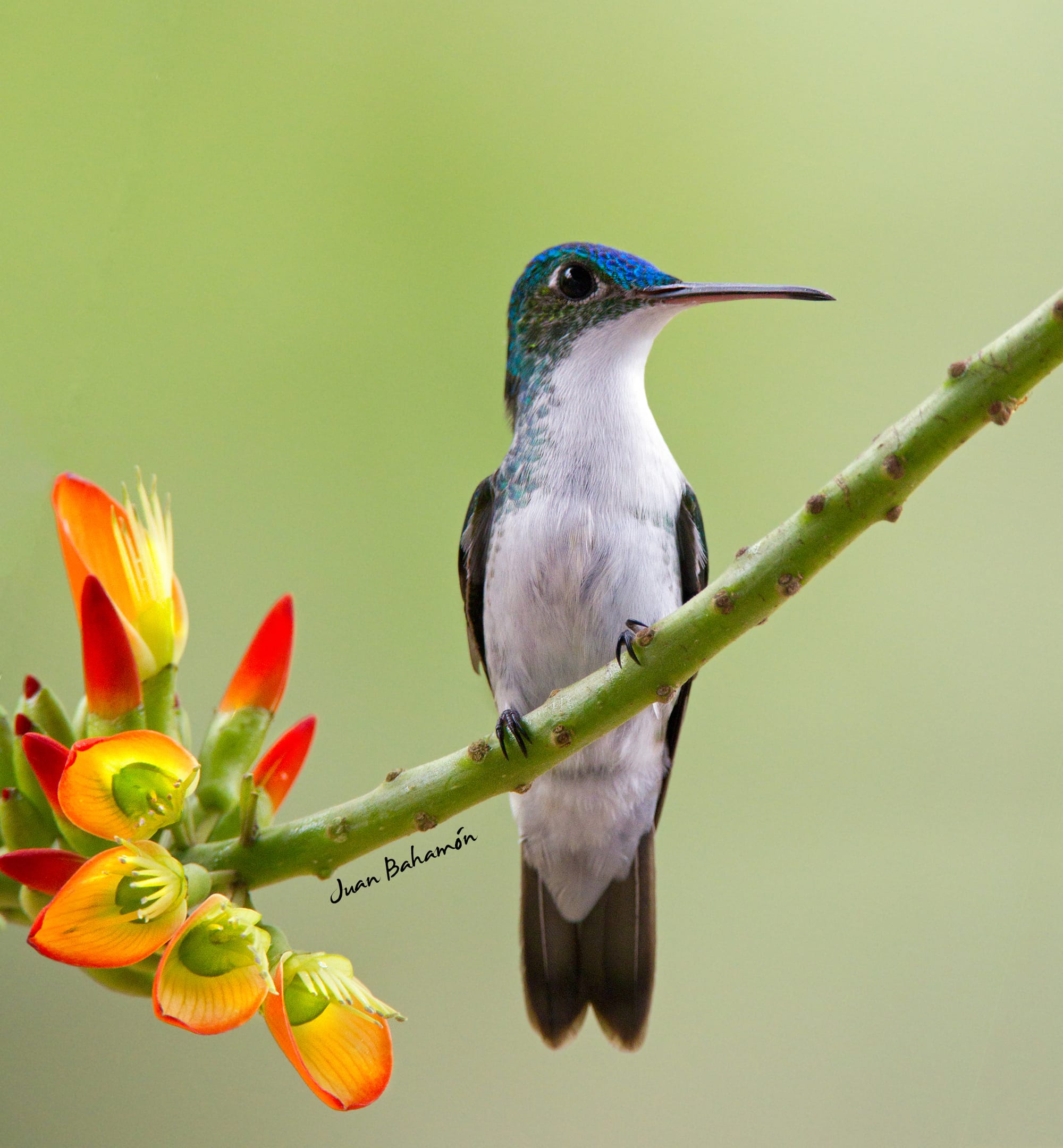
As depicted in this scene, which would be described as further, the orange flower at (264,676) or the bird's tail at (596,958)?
the bird's tail at (596,958)

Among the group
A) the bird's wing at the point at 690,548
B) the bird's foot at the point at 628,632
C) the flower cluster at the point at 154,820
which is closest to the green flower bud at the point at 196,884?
the flower cluster at the point at 154,820

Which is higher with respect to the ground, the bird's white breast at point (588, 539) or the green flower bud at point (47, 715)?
the bird's white breast at point (588, 539)

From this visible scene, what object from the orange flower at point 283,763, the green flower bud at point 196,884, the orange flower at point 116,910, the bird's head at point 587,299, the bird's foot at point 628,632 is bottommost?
the orange flower at point 116,910

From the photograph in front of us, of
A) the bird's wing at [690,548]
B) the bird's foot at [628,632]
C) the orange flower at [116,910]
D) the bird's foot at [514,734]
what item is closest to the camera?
the orange flower at [116,910]

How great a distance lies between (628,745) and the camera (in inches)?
28.4

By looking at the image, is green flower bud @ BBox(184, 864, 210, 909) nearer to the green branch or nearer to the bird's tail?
the green branch

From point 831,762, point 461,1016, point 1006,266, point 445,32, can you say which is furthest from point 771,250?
point 461,1016

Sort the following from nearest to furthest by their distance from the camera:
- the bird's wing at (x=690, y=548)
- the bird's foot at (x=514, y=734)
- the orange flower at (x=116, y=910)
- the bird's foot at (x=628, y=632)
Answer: the orange flower at (x=116, y=910) → the bird's foot at (x=514, y=734) → the bird's foot at (x=628, y=632) → the bird's wing at (x=690, y=548)

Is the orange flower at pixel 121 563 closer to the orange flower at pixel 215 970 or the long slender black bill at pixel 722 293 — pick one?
the orange flower at pixel 215 970

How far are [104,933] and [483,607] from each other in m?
0.43

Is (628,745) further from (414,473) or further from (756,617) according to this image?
(414,473)

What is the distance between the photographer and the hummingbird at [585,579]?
0.63 metres

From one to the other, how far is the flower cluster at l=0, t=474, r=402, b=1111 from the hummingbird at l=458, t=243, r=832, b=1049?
0.53ft

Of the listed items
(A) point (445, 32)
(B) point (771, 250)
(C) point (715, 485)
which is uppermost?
(A) point (445, 32)
